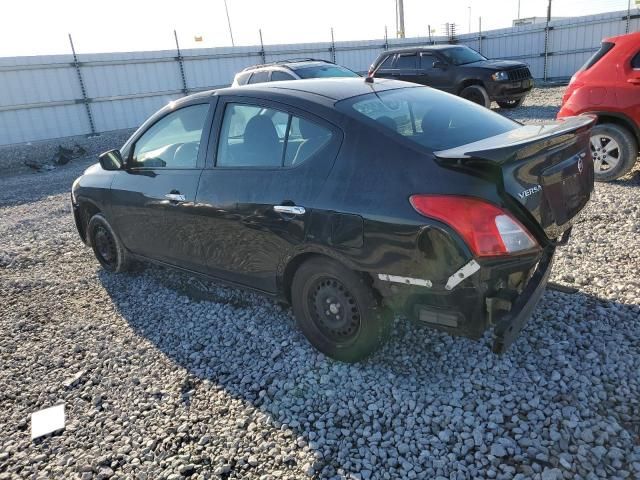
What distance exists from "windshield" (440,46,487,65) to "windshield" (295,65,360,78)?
121 inches

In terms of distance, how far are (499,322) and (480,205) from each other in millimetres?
605

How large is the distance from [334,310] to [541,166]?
4.80ft

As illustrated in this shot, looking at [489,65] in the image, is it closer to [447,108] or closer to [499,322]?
[447,108]

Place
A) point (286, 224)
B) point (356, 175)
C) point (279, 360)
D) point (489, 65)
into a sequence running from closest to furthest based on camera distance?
point (356, 175)
point (286, 224)
point (279, 360)
point (489, 65)

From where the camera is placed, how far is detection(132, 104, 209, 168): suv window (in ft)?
12.4

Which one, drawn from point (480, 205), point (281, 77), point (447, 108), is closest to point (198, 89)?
point (281, 77)

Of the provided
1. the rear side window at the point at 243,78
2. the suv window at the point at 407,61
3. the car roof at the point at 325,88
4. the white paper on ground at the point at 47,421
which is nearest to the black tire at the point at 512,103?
the suv window at the point at 407,61

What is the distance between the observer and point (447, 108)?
3402mm

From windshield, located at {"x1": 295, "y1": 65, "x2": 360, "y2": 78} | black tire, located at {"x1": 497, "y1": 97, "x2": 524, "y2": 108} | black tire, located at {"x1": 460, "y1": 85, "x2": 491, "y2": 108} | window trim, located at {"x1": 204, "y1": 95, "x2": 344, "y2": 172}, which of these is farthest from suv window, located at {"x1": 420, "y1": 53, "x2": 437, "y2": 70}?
window trim, located at {"x1": 204, "y1": 95, "x2": 344, "y2": 172}

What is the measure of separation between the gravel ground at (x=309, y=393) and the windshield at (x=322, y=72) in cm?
779

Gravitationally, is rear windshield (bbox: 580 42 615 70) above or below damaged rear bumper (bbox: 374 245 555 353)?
above

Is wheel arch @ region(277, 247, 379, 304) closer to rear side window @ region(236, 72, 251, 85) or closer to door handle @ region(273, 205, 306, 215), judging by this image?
door handle @ region(273, 205, 306, 215)

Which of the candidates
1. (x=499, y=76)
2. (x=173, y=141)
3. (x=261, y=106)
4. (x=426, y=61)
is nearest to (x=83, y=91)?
(x=426, y=61)

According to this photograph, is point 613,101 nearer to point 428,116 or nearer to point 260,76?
point 428,116
